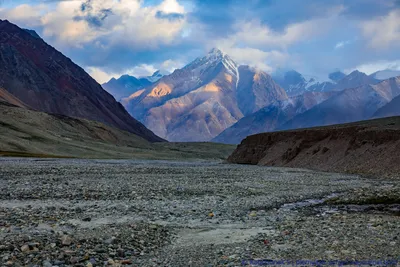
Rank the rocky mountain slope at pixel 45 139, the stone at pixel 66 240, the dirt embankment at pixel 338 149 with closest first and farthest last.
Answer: the stone at pixel 66 240 → the dirt embankment at pixel 338 149 → the rocky mountain slope at pixel 45 139

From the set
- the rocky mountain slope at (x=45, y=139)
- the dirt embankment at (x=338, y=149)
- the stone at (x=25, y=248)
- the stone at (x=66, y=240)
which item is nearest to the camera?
the stone at (x=25, y=248)

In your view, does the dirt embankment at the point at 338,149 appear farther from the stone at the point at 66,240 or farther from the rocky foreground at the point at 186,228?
the stone at the point at 66,240

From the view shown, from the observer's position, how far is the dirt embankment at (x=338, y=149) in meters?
47.8

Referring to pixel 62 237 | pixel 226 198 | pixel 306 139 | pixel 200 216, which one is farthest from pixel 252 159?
pixel 62 237

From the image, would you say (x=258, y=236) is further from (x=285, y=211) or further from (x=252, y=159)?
(x=252, y=159)

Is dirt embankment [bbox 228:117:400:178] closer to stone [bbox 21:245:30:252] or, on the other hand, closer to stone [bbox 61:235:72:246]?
stone [bbox 61:235:72:246]

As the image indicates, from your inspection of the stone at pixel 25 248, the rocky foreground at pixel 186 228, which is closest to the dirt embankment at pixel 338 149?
the rocky foreground at pixel 186 228

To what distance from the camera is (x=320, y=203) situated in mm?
21953

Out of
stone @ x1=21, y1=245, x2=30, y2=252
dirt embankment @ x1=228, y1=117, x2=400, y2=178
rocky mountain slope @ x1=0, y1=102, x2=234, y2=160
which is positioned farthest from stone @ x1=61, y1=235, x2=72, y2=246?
rocky mountain slope @ x1=0, y1=102, x2=234, y2=160

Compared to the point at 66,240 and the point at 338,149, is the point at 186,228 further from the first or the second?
the point at 338,149

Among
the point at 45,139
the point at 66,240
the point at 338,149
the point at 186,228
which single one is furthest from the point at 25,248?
the point at 45,139

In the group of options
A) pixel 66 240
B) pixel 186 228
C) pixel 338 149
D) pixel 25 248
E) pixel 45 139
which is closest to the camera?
pixel 25 248

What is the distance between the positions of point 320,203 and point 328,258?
12379 mm

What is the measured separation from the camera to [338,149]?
60406mm
